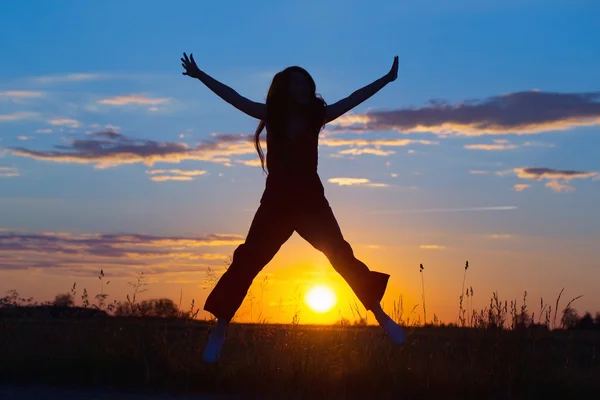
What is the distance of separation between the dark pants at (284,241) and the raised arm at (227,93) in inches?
25.7

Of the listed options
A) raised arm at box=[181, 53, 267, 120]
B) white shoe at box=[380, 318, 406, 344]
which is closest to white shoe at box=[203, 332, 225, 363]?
white shoe at box=[380, 318, 406, 344]

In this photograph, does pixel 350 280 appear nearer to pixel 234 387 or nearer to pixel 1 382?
pixel 234 387

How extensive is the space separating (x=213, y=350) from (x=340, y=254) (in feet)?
4.49

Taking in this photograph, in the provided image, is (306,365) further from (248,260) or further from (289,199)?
(289,199)

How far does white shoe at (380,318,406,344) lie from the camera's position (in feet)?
23.1

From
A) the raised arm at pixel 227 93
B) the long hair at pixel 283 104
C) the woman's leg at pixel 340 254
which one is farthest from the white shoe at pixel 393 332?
the raised arm at pixel 227 93

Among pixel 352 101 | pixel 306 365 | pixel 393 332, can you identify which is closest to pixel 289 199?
pixel 352 101

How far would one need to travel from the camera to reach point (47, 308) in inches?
373

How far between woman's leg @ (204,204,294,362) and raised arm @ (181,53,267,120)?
84 centimetres

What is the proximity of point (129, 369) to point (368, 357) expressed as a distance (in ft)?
6.94

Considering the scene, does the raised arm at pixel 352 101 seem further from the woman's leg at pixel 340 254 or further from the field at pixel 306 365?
the field at pixel 306 365

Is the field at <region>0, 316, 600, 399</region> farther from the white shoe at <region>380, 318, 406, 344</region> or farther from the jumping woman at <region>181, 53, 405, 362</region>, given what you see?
the jumping woman at <region>181, 53, 405, 362</region>

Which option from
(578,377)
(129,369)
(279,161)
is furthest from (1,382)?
(578,377)

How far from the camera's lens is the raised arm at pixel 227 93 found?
6.90 metres
